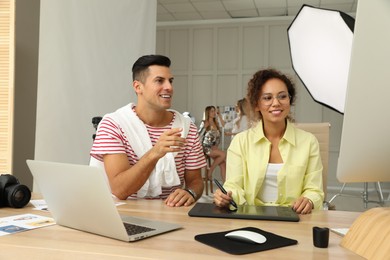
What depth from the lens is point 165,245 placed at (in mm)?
814

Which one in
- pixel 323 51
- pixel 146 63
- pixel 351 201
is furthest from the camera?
pixel 351 201

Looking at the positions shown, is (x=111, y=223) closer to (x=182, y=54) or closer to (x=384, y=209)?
(x=384, y=209)

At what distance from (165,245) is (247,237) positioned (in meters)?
0.18

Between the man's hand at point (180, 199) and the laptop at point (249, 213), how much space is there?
0.08 m

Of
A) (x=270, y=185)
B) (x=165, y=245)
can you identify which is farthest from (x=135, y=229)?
(x=270, y=185)

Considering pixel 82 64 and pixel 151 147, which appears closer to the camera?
pixel 151 147

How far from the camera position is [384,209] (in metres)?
0.83

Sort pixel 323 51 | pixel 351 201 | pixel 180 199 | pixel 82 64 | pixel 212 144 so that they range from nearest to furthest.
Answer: pixel 180 199 < pixel 323 51 < pixel 82 64 < pixel 351 201 < pixel 212 144

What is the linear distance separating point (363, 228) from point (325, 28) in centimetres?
223

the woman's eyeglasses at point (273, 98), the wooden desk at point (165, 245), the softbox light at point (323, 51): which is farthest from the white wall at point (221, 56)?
the wooden desk at point (165, 245)

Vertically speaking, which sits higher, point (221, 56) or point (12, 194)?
point (221, 56)

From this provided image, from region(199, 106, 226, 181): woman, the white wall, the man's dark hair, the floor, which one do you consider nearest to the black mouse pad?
the man's dark hair

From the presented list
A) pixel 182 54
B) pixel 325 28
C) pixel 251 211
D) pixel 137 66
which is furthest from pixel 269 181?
pixel 182 54

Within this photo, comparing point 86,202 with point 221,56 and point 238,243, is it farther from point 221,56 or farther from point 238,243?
point 221,56
